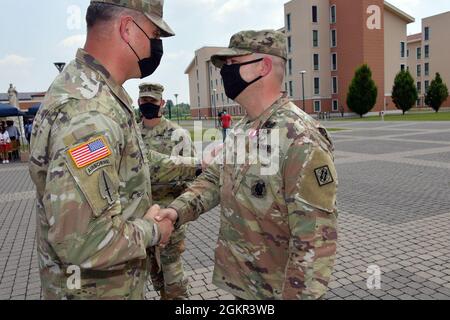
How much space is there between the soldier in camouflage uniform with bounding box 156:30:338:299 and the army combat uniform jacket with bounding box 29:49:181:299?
38cm

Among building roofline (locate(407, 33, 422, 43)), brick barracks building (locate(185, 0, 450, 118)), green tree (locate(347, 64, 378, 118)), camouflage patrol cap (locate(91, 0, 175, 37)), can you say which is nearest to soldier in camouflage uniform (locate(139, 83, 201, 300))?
camouflage patrol cap (locate(91, 0, 175, 37))

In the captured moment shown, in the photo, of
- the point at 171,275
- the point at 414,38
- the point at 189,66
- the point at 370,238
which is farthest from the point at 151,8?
the point at 189,66

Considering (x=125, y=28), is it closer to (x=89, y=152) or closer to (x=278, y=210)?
(x=89, y=152)

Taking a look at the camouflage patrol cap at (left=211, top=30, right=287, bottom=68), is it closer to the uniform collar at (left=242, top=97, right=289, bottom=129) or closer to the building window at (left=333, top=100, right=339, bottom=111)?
the uniform collar at (left=242, top=97, right=289, bottom=129)

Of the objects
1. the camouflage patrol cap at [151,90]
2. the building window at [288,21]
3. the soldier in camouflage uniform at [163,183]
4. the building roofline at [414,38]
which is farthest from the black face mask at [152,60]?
the building roofline at [414,38]

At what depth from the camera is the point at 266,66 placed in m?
2.28

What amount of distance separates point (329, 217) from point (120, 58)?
136cm

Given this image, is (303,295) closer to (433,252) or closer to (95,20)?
(95,20)

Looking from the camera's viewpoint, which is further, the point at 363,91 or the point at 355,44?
the point at 355,44

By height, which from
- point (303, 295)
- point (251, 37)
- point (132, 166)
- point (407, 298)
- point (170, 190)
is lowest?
point (407, 298)

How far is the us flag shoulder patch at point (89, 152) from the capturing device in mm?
1456

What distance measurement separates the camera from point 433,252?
4.68 meters

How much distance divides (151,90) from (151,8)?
222 cm
